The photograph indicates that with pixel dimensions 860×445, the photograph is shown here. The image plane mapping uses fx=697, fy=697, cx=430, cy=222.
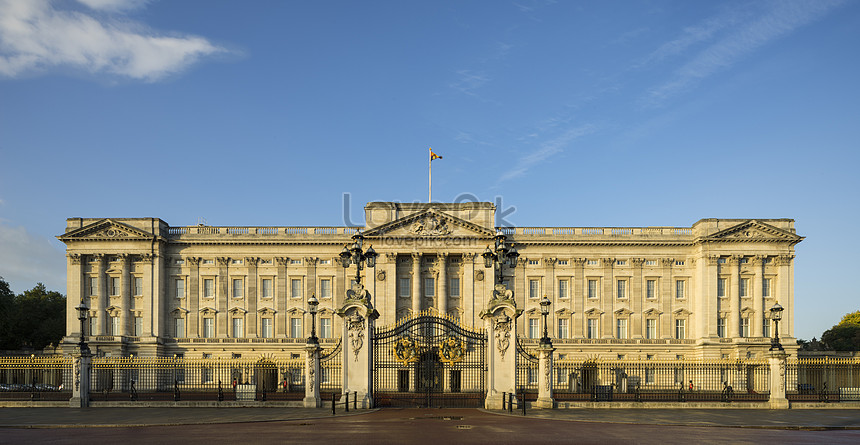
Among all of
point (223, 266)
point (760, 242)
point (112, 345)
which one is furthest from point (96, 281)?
point (760, 242)

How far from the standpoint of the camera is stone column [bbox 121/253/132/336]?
71.2m

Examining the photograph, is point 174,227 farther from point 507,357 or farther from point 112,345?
point 507,357

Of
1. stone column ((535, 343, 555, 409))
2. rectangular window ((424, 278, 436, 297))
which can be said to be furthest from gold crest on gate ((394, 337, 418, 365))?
rectangular window ((424, 278, 436, 297))

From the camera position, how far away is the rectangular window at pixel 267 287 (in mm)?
73188

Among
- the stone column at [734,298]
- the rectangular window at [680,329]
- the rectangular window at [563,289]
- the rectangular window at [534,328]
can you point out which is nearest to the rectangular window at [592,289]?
the rectangular window at [563,289]

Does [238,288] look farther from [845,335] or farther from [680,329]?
[845,335]

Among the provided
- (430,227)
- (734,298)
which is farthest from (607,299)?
(430,227)

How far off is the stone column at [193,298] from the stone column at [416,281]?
22.7m

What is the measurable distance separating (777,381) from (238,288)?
175 feet

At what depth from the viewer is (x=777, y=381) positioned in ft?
118

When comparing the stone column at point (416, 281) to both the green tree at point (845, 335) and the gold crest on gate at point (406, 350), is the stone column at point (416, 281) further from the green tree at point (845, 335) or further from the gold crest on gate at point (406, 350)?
the green tree at point (845, 335)

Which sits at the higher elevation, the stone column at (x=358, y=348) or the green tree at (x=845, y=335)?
the stone column at (x=358, y=348)

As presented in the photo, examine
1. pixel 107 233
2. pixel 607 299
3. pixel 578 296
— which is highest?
pixel 107 233

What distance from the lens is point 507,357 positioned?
32969 mm
